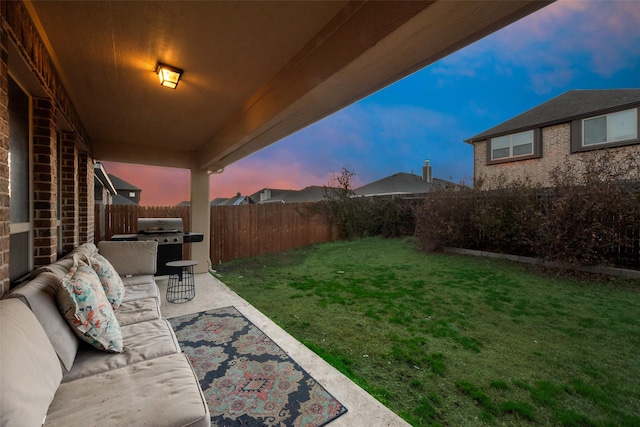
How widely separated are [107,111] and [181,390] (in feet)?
11.5

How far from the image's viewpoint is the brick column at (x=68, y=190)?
10.2ft

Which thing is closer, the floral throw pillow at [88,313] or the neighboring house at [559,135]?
the floral throw pillow at [88,313]

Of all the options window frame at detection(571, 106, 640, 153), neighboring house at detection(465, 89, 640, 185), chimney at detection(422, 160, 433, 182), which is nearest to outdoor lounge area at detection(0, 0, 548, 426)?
neighboring house at detection(465, 89, 640, 185)

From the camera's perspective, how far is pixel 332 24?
1643mm

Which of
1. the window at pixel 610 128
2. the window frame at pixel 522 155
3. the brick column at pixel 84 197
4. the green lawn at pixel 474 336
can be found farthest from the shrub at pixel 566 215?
the brick column at pixel 84 197

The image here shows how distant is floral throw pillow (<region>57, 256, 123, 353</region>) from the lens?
1.56 m

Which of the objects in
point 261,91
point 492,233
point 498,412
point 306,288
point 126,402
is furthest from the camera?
point 492,233

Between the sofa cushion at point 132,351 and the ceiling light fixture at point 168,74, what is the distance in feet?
6.43

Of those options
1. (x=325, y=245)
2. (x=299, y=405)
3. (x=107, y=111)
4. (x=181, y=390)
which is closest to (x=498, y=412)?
(x=299, y=405)

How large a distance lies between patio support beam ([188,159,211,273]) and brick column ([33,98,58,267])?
3.34 metres

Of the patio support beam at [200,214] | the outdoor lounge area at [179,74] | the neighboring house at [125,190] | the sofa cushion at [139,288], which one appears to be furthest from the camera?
the neighboring house at [125,190]

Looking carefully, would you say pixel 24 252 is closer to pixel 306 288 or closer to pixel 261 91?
pixel 261 91

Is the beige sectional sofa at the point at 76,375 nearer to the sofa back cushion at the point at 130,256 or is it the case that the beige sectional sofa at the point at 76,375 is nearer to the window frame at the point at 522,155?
the sofa back cushion at the point at 130,256

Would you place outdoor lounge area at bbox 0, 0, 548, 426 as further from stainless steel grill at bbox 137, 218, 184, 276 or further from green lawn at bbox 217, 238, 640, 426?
stainless steel grill at bbox 137, 218, 184, 276
